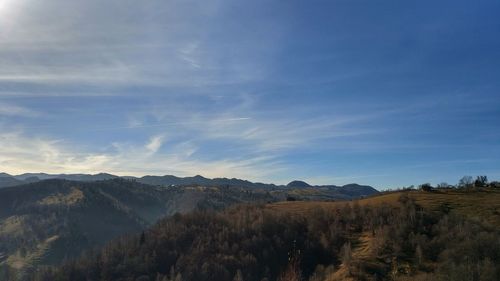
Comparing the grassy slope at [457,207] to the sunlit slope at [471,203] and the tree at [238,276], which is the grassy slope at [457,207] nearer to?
the sunlit slope at [471,203]

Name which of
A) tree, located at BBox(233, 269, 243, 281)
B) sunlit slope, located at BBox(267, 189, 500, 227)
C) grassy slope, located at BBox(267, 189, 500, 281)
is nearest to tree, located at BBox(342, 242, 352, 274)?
grassy slope, located at BBox(267, 189, 500, 281)

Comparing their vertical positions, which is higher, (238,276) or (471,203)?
(471,203)

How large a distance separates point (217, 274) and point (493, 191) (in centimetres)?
11371

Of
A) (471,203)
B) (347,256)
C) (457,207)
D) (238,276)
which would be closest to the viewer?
(347,256)

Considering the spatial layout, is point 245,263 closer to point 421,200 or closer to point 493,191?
point 421,200

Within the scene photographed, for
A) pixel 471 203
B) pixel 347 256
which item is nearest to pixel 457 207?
pixel 471 203

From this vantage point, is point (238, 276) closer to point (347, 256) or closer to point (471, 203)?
point (347, 256)

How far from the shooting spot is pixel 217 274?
18550 cm

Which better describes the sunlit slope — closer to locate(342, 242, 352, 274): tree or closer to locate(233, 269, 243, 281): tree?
locate(342, 242, 352, 274): tree

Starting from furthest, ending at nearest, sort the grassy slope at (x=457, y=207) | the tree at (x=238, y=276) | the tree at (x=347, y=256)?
1. the tree at (x=238, y=276)
2. the grassy slope at (x=457, y=207)
3. the tree at (x=347, y=256)

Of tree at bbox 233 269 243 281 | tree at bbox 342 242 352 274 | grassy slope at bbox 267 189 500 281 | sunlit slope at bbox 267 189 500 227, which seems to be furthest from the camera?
tree at bbox 233 269 243 281

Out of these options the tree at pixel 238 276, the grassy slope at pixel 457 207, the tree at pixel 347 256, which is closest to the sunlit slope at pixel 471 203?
the grassy slope at pixel 457 207

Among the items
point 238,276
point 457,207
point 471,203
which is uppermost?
point 471,203

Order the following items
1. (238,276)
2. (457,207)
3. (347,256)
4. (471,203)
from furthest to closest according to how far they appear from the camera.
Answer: (471,203) → (457,207) → (238,276) → (347,256)
